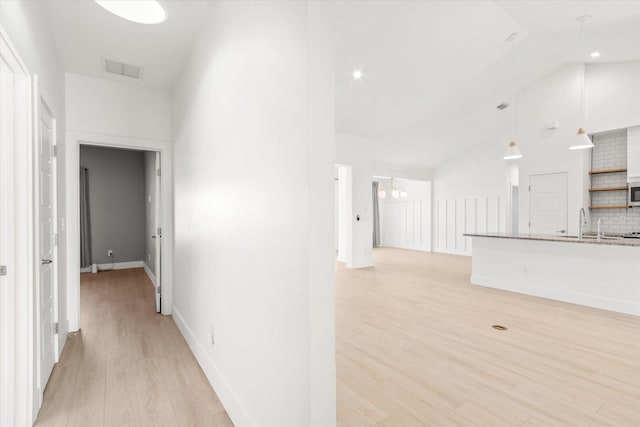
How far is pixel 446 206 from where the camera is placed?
965cm

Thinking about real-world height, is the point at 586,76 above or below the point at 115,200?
above

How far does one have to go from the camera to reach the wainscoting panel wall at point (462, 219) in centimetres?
848

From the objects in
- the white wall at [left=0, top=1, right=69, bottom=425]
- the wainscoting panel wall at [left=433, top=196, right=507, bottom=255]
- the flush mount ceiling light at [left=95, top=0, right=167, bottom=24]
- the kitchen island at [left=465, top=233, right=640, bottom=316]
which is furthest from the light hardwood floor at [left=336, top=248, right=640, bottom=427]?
the wainscoting panel wall at [left=433, top=196, right=507, bottom=255]

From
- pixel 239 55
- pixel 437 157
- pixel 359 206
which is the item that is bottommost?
pixel 359 206

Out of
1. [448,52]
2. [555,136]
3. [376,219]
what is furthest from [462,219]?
[448,52]

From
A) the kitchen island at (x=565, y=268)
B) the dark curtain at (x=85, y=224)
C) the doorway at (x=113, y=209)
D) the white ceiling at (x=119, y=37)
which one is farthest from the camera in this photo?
the doorway at (x=113, y=209)

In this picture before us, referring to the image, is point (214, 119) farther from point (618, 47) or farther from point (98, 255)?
point (618, 47)

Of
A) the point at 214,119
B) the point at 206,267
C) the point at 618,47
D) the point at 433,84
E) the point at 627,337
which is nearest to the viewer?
the point at 214,119

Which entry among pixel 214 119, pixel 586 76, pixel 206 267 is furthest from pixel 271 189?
pixel 586 76

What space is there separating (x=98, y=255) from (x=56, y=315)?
455 centimetres

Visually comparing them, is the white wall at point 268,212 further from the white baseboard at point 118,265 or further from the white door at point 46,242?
the white baseboard at point 118,265

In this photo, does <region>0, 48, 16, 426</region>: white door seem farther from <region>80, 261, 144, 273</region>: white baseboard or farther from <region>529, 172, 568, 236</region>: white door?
<region>529, 172, 568, 236</region>: white door

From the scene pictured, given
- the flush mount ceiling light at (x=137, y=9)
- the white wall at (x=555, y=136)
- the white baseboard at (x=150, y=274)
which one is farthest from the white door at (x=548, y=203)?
the white baseboard at (x=150, y=274)

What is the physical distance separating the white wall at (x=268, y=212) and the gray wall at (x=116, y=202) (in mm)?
5354
